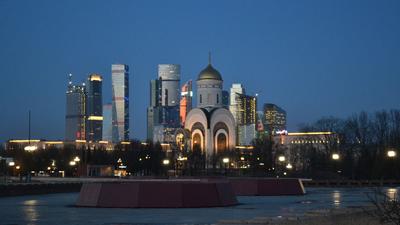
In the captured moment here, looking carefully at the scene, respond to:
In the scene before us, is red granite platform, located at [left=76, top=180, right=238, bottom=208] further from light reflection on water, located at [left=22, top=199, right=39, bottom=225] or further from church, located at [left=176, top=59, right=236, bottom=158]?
church, located at [left=176, top=59, right=236, bottom=158]

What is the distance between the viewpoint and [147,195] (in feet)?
116

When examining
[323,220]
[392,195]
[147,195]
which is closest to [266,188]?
[392,195]

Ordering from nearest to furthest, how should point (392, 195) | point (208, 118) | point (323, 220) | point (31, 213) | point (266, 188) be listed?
point (323, 220), point (31, 213), point (392, 195), point (266, 188), point (208, 118)

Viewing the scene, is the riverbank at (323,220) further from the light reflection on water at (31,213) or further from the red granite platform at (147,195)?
the red granite platform at (147,195)

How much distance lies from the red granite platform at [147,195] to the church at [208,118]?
Result: 442ft

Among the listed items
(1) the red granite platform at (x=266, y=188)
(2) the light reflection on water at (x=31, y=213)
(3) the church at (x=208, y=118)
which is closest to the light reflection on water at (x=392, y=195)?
(1) the red granite platform at (x=266, y=188)

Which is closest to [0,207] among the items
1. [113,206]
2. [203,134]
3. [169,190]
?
[113,206]

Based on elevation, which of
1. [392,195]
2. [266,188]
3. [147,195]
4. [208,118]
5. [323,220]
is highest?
[208,118]

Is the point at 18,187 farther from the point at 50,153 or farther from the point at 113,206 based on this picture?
the point at 50,153

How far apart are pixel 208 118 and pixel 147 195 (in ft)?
451

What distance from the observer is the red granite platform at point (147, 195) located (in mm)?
35188

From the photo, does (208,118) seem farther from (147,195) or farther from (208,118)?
(147,195)

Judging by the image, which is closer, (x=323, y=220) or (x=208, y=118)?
(x=323, y=220)

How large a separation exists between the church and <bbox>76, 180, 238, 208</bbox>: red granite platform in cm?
13473
